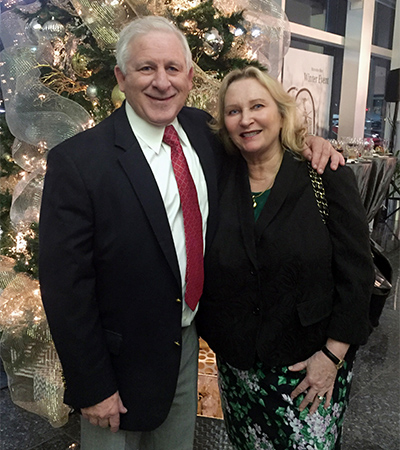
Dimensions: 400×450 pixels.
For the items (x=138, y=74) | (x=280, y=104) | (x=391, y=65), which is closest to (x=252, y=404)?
(x=280, y=104)

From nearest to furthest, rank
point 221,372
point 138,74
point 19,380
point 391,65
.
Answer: point 138,74, point 221,372, point 19,380, point 391,65

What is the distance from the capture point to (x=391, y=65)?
805 cm

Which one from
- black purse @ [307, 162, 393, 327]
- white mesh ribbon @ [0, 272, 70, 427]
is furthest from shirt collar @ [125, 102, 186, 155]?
white mesh ribbon @ [0, 272, 70, 427]

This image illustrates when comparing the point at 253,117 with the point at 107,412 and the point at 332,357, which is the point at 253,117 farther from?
the point at 107,412

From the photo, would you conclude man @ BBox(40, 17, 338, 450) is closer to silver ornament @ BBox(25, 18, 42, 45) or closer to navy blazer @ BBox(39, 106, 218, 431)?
navy blazer @ BBox(39, 106, 218, 431)

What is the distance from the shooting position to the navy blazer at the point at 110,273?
1.15 meters

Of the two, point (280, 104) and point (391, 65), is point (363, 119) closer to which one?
point (391, 65)

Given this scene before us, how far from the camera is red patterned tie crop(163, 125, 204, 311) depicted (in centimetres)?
129

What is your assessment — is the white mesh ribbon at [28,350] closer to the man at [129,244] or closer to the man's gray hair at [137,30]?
the man at [129,244]

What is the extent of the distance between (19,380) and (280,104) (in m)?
1.98

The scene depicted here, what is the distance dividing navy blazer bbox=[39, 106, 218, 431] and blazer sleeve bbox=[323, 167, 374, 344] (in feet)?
1.60

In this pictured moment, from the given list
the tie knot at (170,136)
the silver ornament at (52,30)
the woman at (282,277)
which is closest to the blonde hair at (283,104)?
the woman at (282,277)

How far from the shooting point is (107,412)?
49.5 inches

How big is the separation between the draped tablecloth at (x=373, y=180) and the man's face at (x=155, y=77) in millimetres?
3867
